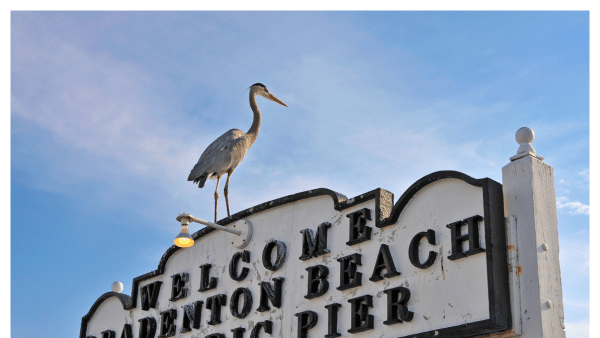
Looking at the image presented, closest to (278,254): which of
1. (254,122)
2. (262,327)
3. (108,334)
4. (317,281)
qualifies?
(317,281)

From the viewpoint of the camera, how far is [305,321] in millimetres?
8922

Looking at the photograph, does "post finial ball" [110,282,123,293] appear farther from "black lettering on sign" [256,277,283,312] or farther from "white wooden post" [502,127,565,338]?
"white wooden post" [502,127,565,338]

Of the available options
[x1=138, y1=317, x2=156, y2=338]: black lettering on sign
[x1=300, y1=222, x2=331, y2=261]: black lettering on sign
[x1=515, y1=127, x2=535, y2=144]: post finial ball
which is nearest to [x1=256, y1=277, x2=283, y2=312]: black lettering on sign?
[x1=300, y1=222, x2=331, y2=261]: black lettering on sign

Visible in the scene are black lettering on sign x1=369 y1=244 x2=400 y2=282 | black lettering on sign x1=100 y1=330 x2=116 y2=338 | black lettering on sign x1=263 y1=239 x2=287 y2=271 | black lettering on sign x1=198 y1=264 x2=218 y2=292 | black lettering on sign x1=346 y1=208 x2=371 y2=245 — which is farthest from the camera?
black lettering on sign x1=100 y1=330 x2=116 y2=338

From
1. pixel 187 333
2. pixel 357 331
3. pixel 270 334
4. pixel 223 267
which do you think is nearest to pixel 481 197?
pixel 357 331

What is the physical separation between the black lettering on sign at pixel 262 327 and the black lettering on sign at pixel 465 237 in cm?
310

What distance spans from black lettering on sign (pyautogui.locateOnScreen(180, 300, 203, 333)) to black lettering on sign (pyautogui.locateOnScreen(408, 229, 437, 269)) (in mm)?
4153

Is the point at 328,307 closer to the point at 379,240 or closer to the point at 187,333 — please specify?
the point at 379,240

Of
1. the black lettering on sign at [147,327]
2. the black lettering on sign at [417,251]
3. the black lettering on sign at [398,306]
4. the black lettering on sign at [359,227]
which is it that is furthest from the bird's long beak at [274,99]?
the black lettering on sign at [398,306]

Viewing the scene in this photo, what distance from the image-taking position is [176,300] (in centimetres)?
1102

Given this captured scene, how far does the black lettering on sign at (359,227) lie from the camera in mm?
8491

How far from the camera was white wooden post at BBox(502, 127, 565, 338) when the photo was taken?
21.6ft

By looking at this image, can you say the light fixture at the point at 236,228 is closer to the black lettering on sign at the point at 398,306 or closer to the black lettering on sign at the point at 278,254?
the black lettering on sign at the point at 278,254

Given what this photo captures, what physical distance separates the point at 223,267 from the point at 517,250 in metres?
5.01
